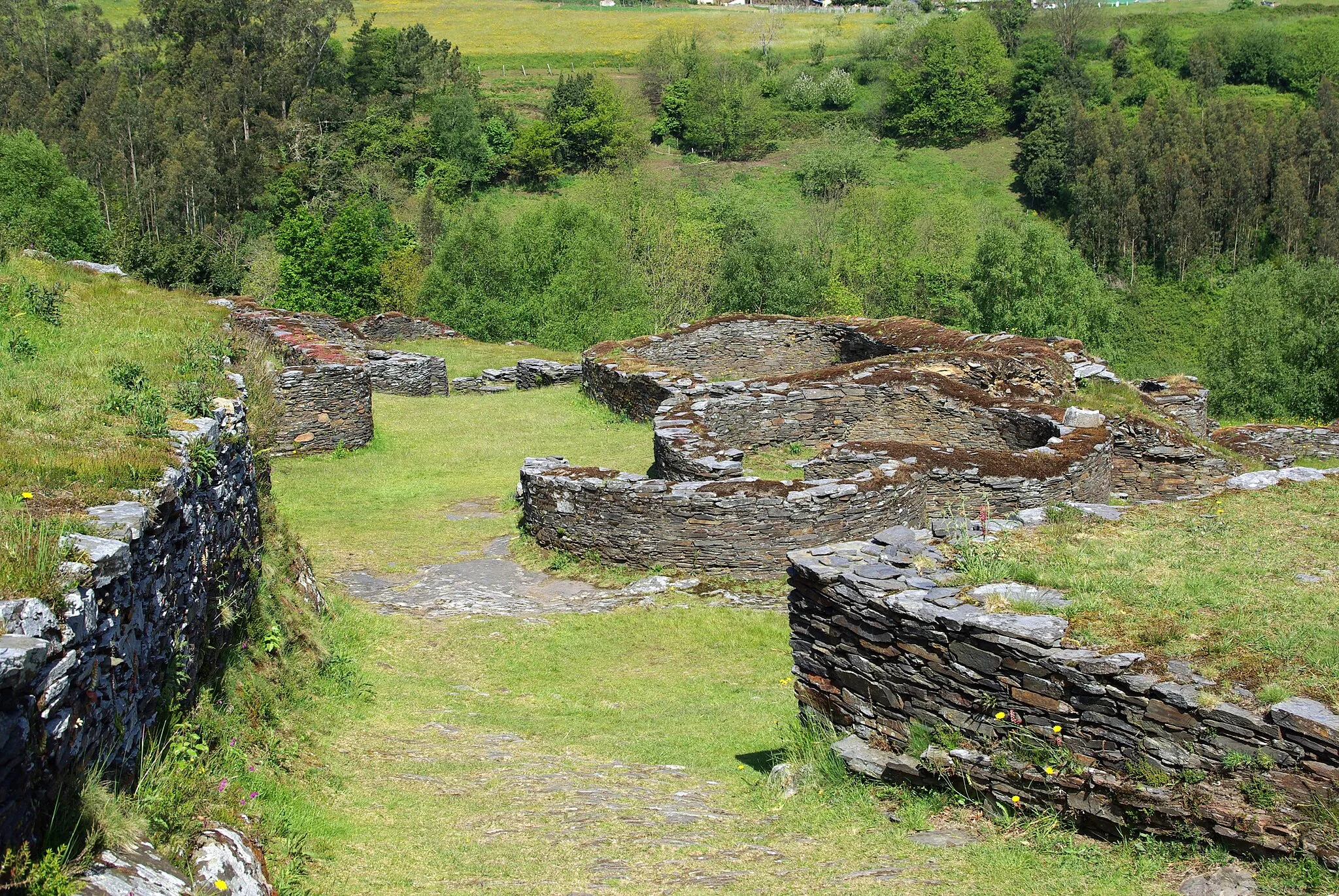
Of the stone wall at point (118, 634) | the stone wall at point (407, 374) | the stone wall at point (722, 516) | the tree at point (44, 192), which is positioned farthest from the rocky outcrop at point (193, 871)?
Answer: the tree at point (44, 192)

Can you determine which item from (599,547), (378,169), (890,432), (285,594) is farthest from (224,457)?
(378,169)

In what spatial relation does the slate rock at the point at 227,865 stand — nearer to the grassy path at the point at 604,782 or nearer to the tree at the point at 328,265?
the grassy path at the point at 604,782

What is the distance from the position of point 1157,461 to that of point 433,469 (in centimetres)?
1298

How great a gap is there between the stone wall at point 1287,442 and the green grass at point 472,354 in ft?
57.8

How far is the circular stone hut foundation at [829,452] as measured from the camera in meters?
13.7

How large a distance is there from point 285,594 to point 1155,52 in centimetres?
12211

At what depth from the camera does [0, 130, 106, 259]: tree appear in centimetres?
4584

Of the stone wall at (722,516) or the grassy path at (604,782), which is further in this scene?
the stone wall at (722,516)

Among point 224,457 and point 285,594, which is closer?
point 224,457

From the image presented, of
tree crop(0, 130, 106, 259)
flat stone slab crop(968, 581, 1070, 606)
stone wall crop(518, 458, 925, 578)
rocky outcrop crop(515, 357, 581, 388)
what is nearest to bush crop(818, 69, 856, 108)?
tree crop(0, 130, 106, 259)

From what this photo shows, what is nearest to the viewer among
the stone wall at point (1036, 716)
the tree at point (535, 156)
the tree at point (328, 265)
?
the stone wall at point (1036, 716)

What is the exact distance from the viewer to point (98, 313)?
14.5 metres

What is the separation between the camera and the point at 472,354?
Result: 33.8 metres

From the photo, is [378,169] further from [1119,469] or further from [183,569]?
[183,569]
